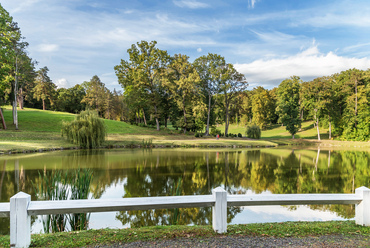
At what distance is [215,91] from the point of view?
135 ft

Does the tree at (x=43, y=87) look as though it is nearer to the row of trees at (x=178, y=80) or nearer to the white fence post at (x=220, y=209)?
the row of trees at (x=178, y=80)

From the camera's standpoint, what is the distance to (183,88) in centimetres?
3800

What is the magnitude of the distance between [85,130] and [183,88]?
18230mm

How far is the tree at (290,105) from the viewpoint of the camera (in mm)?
43938

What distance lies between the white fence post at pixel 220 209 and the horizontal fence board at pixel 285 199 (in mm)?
142

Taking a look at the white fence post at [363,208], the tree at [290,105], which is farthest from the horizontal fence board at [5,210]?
the tree at [290,105]

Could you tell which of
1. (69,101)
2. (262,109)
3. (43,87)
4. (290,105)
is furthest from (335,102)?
(43,87)

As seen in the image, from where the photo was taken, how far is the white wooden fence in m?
3.18

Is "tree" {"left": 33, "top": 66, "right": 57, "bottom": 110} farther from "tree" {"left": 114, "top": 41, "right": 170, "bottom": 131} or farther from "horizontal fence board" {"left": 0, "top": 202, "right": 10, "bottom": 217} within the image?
"horizontal fence board" {"left": 0, "top": 202, "right": 10, "bottom": 217}

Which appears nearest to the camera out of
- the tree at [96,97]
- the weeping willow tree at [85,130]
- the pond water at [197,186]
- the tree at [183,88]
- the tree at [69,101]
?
the pond water at [197,186]

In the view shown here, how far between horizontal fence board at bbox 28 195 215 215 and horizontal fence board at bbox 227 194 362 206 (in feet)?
1.43

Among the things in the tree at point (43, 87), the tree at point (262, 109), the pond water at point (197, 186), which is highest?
the tree at point (43, 87)

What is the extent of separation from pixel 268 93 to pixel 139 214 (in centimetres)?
6321

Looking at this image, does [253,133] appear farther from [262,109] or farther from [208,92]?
[262,109]
